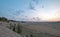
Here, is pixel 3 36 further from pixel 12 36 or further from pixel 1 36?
pixel 12 36

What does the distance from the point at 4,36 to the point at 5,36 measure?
0.11 m

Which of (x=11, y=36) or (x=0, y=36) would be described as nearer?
(x=0, y=36)

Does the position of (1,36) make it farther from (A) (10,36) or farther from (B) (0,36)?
(A) (10,36)

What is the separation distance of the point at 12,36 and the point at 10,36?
195 mm

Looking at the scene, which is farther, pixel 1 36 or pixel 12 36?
pixel 12 36

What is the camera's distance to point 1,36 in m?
10.7

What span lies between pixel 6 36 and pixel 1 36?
443 millimetres

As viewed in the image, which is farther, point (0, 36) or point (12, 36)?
point (12, 36)

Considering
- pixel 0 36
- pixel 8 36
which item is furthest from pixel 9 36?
pixel 0 36

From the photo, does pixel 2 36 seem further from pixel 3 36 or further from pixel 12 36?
pixel 12 36

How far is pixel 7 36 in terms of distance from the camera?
436 inches

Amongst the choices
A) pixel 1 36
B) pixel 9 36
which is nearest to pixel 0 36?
pixel 1 36

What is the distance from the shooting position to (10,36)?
445 inches

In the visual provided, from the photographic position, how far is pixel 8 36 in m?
11.2
